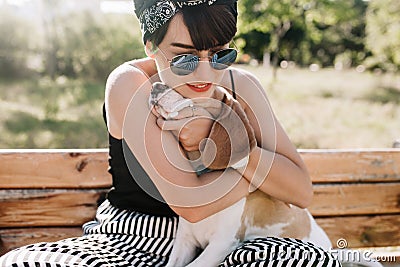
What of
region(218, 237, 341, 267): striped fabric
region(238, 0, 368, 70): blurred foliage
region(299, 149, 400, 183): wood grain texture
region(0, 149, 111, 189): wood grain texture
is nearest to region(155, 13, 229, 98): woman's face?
region(218, 237, 341, 267): striped fabric

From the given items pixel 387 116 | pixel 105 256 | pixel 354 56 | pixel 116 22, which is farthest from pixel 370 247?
pixel 354 56

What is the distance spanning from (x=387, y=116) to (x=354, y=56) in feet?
61.0

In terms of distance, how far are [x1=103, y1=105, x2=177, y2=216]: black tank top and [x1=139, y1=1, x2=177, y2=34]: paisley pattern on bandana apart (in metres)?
0.42

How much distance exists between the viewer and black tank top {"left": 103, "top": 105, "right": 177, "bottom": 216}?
1.83m

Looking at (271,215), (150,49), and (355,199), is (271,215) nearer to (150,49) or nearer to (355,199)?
(150,49)

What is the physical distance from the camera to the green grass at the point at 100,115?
5852 millimetres

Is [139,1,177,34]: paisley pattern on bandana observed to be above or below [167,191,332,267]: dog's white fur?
above

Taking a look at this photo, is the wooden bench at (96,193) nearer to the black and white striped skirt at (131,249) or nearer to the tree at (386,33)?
the black and white striped skirt at (131,249)

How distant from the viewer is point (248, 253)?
1.51 m

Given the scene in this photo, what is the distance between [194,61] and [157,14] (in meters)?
0.18

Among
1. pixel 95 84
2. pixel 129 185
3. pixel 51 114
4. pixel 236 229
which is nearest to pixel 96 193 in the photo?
pixel 129 185

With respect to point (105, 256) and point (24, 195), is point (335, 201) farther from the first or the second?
point (24, 195)

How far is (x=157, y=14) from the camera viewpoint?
158 cm

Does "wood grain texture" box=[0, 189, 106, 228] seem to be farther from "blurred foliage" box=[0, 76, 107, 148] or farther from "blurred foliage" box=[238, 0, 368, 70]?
"blurred foliage" box=[238, 0, 368, 70]
